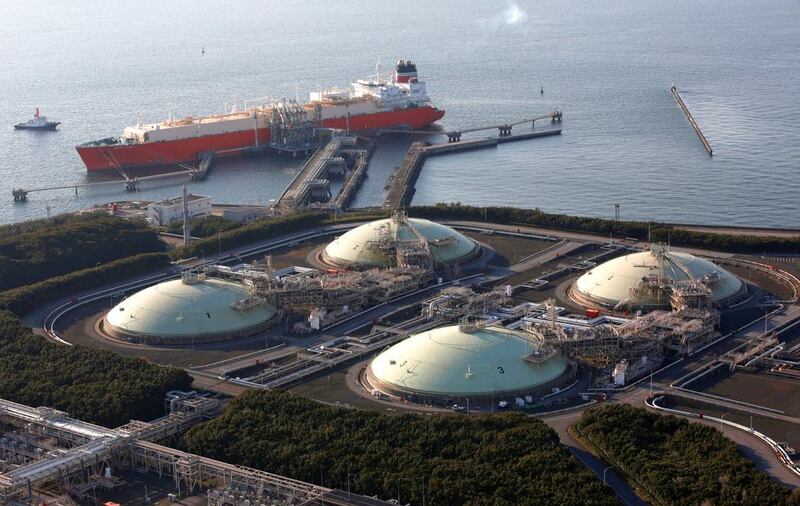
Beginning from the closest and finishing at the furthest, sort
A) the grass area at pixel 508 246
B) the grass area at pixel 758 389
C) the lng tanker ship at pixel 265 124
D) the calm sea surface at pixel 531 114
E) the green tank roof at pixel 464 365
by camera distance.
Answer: the grass area at pixel 758 389
the green tank roof at pixel 464 365
the grass area at pixel 508 246
the calm sea surface at pixel 531 114
the lng tanker ship at pixel 265 124

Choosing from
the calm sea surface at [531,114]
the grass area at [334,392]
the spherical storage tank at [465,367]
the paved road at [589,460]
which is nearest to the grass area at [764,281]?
the spherical storage tank at [465,367]

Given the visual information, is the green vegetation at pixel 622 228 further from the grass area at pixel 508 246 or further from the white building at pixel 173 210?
the white building at pixel 173 210

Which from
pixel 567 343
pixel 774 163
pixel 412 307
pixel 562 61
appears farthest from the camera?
pixel 562 61

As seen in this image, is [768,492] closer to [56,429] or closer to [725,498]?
[725,498]

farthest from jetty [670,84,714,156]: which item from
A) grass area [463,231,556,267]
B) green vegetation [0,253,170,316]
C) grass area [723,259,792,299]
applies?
green vegetation [0,253,170,316]

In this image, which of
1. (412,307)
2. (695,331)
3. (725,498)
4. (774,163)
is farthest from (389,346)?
(774,163)

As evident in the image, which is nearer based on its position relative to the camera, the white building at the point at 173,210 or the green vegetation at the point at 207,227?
the green vegetation at the point at 207,227
